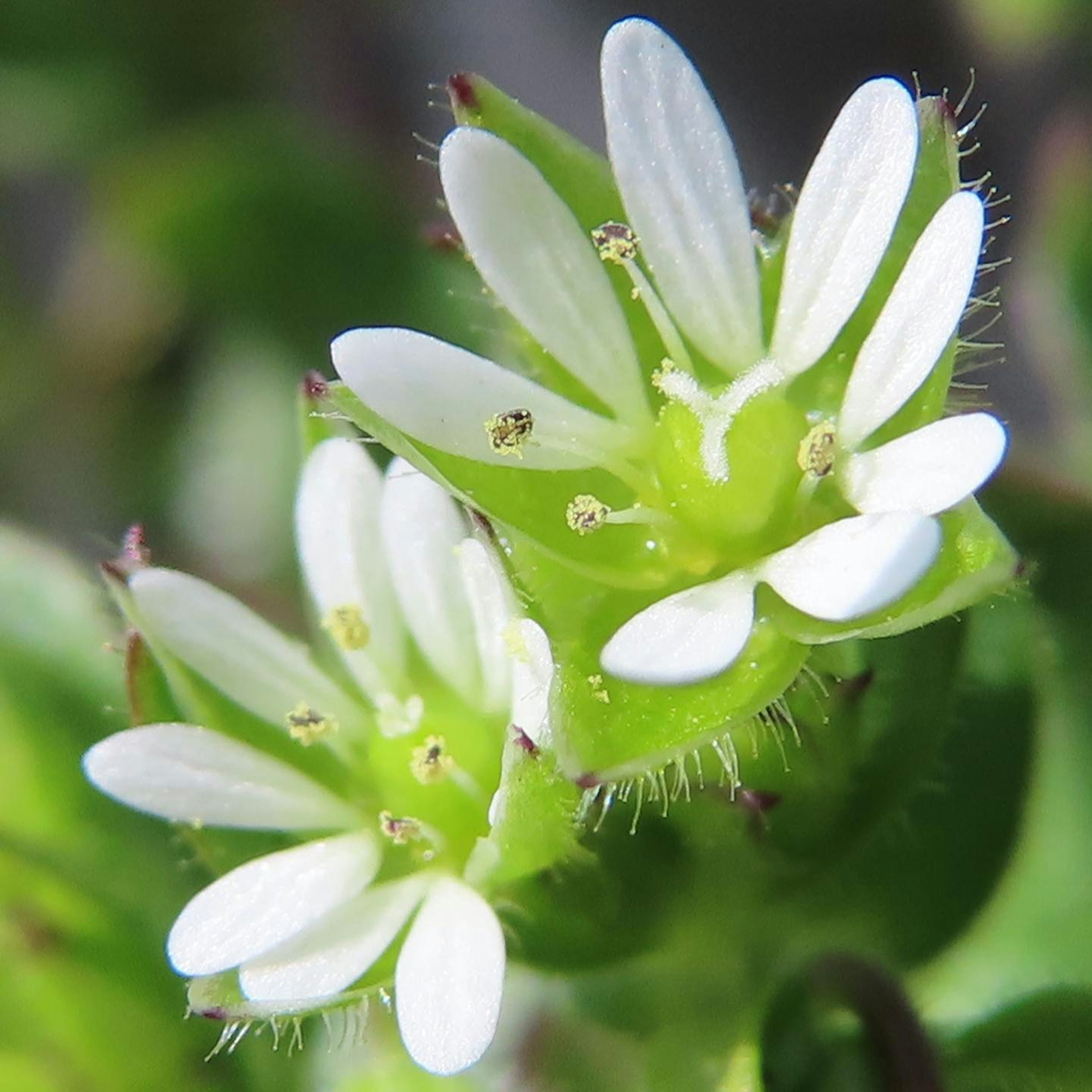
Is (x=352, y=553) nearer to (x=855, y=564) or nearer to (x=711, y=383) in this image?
(x=711, y=383)

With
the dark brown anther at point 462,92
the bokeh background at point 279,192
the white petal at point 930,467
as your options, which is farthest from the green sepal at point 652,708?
the bokeh background at point 279,192

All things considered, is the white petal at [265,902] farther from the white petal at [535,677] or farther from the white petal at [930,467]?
the white petal at [930,467]

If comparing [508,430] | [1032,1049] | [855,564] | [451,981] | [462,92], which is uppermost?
[462,92]

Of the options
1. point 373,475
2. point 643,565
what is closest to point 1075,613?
point 643,565

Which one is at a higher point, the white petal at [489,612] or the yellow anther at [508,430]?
the yellow anther at [508,430]

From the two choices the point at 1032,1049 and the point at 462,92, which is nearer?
the point at 462,92

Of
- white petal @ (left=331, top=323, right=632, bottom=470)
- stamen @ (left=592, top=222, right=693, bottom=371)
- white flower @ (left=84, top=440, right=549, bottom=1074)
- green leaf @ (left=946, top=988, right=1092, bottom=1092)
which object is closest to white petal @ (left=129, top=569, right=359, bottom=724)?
white flower @ (left=84, top=440, right=549, bottom=1074)

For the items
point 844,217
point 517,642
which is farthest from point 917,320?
point 517,642
